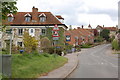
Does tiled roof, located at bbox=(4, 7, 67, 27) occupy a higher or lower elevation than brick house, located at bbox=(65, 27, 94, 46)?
higher

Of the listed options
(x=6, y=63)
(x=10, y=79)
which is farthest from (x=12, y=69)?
(x=10, y=79)

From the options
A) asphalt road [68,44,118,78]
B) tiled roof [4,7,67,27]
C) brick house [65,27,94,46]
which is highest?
tiled roof [4,7,67,27]

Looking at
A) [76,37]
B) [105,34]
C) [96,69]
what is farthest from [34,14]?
[105,34]

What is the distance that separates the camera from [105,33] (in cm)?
11594

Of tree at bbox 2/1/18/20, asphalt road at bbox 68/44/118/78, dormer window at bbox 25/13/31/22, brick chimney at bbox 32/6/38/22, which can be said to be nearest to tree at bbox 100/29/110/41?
brick chimney at bbox 32/6/38/22

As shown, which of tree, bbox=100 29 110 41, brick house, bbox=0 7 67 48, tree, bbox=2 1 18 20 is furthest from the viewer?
tree, bbox=100 29 110 41

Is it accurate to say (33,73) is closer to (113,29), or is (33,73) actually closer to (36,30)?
(36,30)

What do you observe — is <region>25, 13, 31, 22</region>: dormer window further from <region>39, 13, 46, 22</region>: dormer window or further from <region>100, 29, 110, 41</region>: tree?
<region>100, 29, 110, 41</region>: tree

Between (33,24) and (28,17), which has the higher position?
(28,17)

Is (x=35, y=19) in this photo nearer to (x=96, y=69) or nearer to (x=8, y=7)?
(x=96, y=69)

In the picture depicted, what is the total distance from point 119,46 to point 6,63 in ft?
155

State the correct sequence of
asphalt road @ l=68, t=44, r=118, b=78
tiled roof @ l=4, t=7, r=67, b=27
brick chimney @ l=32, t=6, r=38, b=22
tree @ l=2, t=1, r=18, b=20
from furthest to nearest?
1. brick chimney @ l=32, t=6, r=38, b=22
2. tiled roof @ l=4, t=7, r=67, b=27
3. asphalt road @ l=68, t=44, r=118, b=78
4. tree @ l=2, t=1, r=18, b=20

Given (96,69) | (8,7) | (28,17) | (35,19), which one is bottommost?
(96,69)

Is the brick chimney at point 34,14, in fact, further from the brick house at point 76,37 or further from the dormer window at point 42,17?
the brick house at point 76,37
